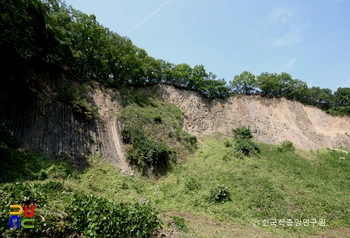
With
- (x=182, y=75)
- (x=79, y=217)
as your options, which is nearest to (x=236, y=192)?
(x=79, y=217)

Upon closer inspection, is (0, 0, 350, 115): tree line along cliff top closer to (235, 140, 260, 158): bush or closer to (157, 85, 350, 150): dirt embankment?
(157, 85, 350, 150): dirt embankment

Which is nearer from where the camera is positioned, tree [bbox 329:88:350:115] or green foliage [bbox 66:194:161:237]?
green foliage [bbox 66:194:161:237]

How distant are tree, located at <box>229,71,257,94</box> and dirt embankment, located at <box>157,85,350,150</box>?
1300 millimetres

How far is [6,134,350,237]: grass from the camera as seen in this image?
31.6ft

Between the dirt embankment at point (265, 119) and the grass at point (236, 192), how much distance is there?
25.7 ft

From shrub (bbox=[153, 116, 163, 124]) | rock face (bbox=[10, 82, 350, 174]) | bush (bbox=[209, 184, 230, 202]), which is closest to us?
bush (bbox=[209, 184, 230, 202])

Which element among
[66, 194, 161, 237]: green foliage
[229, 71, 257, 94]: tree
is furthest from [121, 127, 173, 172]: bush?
[229, 71, 257, 94]: tree

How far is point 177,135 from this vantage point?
20.0 metres

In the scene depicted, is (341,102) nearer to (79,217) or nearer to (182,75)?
(182,75)

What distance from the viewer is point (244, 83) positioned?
29938 mm

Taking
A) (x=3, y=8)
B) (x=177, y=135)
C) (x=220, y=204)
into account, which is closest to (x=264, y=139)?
(x=177, y=135)

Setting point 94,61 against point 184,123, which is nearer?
point 94,61

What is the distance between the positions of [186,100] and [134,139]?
39.2ft

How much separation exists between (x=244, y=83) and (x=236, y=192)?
20.5 meters
